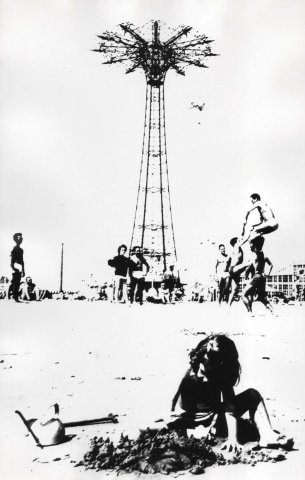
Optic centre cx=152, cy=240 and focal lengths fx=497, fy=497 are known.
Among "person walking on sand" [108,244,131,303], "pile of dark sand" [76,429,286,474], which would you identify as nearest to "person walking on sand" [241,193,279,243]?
"person walking on sand" [108,244,131,303]

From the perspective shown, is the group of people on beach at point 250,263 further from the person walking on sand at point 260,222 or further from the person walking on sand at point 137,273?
the person walking on sand at point 137,273

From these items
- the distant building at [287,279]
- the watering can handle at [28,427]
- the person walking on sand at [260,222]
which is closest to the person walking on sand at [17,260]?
the watering can handle at [28,427]

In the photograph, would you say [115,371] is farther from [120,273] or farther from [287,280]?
[287,280]

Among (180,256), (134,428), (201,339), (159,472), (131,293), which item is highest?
(180,256)

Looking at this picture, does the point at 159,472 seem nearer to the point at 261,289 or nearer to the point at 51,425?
the point at 51,425

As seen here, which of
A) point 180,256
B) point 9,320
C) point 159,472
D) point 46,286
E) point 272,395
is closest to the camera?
point 159,472

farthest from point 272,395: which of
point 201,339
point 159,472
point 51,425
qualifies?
point 51,425
